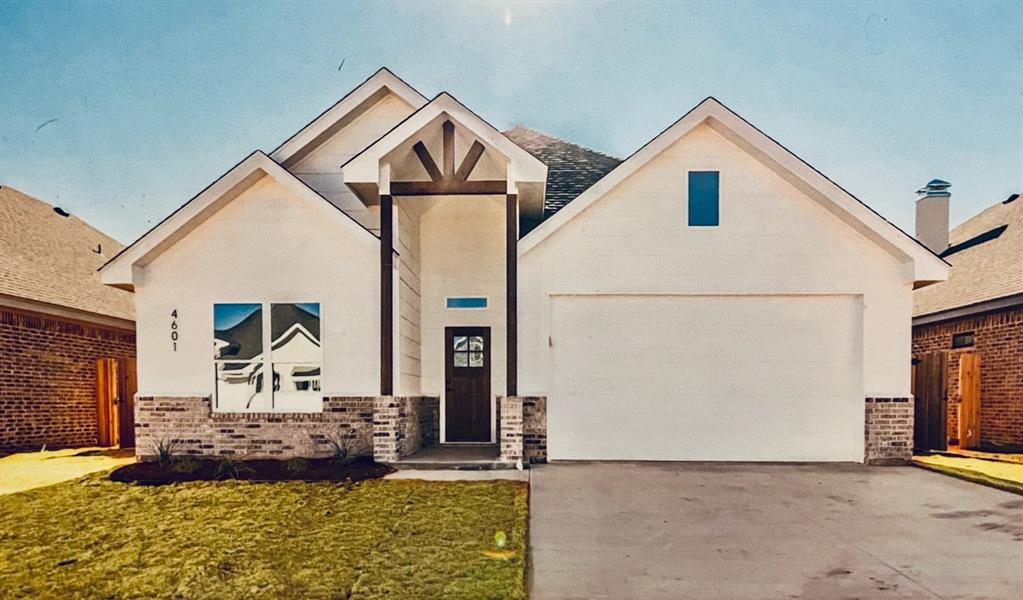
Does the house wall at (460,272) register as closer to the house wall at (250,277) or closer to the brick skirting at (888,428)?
the house wall at (250,277)

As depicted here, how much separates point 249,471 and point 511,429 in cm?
384

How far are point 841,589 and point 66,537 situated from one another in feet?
22.3

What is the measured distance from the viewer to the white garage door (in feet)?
30.5

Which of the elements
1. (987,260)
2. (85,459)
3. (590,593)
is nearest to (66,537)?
(590,593)

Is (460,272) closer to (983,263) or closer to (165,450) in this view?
(165,450)

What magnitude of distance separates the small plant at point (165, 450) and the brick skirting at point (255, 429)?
2 centimetres

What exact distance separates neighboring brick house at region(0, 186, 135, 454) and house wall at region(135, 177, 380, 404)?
7.43 ft

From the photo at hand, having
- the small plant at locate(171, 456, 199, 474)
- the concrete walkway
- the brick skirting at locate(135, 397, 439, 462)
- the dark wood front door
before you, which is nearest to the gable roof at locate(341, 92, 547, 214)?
the dark wood front door

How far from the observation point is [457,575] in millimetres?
4312

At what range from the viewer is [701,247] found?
30.9ft

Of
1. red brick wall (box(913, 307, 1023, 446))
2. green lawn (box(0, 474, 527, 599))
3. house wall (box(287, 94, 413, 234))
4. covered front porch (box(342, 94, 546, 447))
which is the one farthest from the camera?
red brick wall (box(913, 307, 1023, 446))

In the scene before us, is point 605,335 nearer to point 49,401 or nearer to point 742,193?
point 742,193

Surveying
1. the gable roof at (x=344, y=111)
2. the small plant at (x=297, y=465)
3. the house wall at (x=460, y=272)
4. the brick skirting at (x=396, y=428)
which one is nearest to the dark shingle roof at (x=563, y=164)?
the house wall at (x=460, y=272)

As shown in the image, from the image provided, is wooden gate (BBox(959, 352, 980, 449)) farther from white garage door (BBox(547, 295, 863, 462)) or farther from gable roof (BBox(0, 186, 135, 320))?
gable roof (BBox(0, 186, 135, 320))
